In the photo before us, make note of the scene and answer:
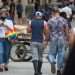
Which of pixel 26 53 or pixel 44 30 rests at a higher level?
pixel 44 30

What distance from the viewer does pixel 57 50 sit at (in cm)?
994

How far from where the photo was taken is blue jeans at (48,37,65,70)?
31.8ft

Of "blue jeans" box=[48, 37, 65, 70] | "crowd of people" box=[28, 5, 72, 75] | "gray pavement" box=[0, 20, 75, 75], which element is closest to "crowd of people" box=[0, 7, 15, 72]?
"gray pavement" box=[0, 20, 75, 75]

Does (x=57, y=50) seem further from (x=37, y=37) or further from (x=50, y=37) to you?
(x=37, y=37)

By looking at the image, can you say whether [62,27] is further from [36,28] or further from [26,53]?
[26,53]

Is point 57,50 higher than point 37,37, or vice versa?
point 37,37

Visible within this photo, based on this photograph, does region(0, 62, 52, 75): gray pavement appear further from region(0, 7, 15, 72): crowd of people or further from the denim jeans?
the denim jeans

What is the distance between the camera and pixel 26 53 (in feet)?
42.3

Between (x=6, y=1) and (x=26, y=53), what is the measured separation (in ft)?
87.2

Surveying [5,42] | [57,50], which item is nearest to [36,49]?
[57,50]

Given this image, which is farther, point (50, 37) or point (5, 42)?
point (5, 42)

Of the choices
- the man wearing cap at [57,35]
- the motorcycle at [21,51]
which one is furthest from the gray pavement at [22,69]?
the man wearing cap at [57,35]

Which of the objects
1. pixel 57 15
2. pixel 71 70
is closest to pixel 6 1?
pixel 57 15

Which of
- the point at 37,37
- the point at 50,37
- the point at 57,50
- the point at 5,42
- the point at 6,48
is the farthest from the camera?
the point at 6,48
